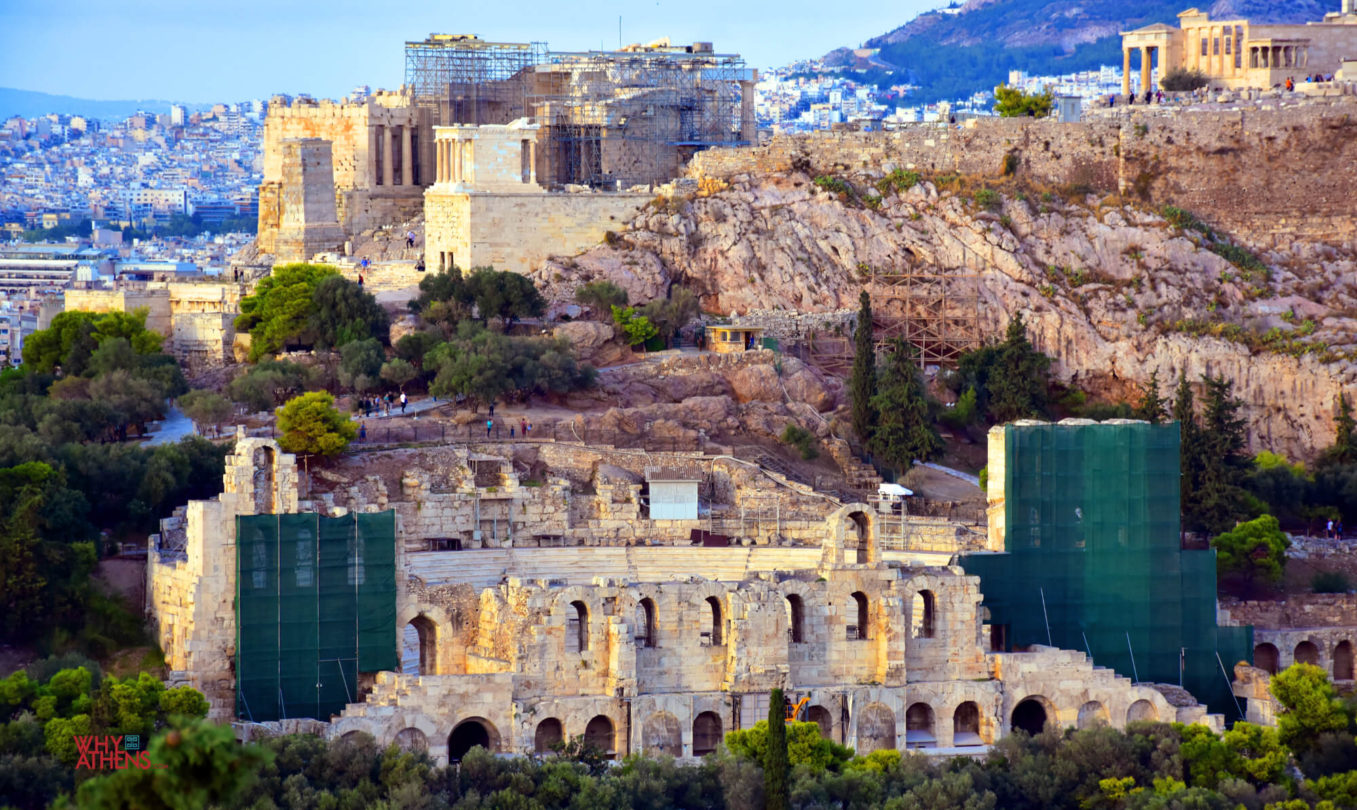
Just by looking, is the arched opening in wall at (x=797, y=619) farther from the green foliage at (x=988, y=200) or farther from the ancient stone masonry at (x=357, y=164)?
the ancient stone masonry at (x=357, y=164)

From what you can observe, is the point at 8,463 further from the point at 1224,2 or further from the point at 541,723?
the point at 1224,2

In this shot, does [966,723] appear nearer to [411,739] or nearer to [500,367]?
[411,739]

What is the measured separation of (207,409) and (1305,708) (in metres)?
28.8

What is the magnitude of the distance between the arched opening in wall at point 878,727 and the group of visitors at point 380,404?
19541 mm

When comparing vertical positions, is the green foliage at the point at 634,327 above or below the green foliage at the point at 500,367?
above

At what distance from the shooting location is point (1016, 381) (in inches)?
3009

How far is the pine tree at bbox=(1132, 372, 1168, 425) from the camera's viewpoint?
232 feet

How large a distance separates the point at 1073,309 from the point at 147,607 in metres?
35.6

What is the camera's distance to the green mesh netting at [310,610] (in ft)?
174

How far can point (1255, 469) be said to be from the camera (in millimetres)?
70625

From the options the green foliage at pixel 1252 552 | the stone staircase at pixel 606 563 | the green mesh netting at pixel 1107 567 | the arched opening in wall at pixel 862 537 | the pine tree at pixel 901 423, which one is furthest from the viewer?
the pine tree at pixel 901 423

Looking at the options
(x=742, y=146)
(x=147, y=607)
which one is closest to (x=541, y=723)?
(x=147, y=607)

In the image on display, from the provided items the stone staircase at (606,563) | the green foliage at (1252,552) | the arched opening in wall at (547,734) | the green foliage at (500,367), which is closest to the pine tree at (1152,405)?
the green foliage at (1252,552)

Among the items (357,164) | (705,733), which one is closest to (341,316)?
(357,164)
